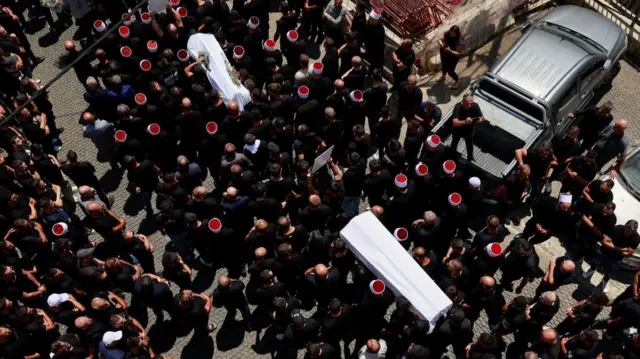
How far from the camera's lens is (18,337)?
836cm

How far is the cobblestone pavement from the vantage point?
9875 mm

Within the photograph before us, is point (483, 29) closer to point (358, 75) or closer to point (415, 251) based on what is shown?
point (358, 75)

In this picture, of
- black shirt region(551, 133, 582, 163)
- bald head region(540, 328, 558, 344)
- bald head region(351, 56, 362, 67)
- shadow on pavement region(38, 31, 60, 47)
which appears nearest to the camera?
bald head region(540, 328, 558, 344)

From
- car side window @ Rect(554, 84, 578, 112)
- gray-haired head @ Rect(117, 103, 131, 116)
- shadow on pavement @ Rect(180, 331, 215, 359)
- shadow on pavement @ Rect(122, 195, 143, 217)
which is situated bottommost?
shadow on pavement @ Rect(180, 331, 215, 359)

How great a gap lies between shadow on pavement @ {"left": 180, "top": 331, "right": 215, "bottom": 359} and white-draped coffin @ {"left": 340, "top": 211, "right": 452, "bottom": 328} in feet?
10.2

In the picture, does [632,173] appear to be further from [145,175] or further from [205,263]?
[145,175]

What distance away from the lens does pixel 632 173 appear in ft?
34.0

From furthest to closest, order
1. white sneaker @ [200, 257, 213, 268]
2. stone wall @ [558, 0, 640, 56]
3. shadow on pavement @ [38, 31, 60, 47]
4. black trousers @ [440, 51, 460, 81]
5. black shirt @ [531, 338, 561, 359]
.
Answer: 1. shadow on pavement @ [38, 31, 60, 47]
2. stone wall @ [558, 0, 640, 56]
3. black trousers @ [440, 51, 460, 81]
4. white sneaker @ [200, 257, 213, 268]
5. black shirt @ [531, 338, 561, 359]

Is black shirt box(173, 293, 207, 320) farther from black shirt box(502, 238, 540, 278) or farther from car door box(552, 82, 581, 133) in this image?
car door box(552, 82, 581, 133)

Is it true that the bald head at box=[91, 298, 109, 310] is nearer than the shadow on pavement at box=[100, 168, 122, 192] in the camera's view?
Yes

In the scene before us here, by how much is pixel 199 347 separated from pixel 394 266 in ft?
12.4

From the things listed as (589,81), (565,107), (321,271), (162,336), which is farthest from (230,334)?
(589,81)

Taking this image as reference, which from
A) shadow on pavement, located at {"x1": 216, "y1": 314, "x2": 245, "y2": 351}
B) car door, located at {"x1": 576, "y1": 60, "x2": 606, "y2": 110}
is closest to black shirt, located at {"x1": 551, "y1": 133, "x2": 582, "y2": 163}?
car door, located at {"x1": 576, "y1": 60, "x2": 606, "y2": 110}

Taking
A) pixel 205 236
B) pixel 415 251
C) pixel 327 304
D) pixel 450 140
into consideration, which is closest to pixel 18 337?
pixel 205 236
